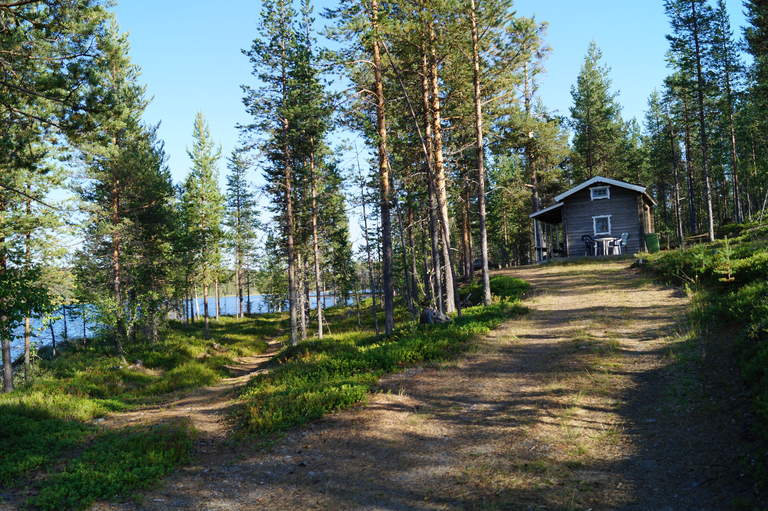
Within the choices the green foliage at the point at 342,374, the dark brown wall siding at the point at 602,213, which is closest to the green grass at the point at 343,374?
the green foliage at the point at 342,374

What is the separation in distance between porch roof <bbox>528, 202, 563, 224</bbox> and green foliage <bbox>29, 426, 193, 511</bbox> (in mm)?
28736

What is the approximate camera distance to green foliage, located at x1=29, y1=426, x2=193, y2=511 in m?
5.56

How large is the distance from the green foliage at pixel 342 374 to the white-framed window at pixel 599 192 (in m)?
19.0

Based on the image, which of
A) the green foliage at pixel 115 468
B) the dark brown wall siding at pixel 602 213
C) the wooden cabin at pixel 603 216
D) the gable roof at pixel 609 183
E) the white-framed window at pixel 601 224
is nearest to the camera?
the green foliage at pixel 115 468

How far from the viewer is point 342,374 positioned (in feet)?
33.3

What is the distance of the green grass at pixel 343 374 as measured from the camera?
814 centimetres

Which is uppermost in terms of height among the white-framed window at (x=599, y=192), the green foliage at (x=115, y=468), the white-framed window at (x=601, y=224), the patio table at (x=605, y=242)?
the white-framed window at (x=599, y=192)

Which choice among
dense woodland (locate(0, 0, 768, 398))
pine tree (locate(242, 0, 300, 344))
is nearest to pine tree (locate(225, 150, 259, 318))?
dense woodland (locate(0, 0, 768, 398))

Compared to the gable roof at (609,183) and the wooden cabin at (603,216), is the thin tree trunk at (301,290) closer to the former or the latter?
the wooden cabin at (603,216)

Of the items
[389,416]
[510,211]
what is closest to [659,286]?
[389,416]

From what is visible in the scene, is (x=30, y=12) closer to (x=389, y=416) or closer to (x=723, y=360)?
(x=389, y=416)

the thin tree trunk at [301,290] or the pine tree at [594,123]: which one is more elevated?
the pine tree at [594,123]

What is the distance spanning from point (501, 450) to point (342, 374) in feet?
16.2

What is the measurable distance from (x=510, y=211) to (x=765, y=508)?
46.6 metres
